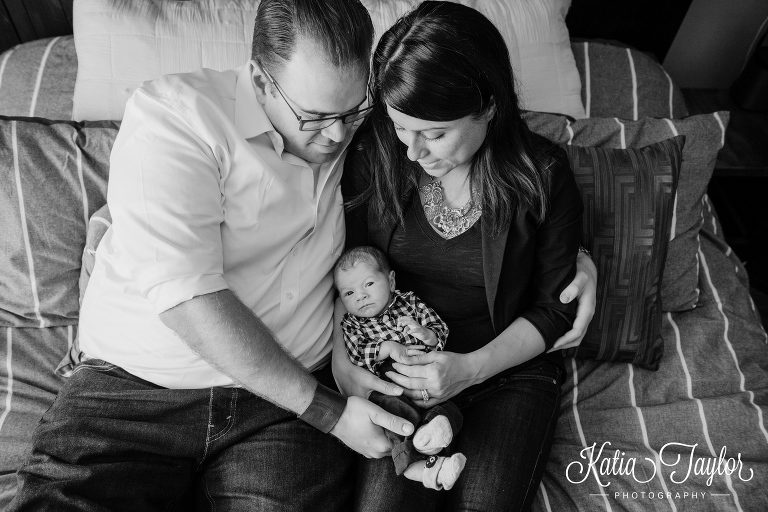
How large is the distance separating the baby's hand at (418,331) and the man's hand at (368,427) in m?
0.20

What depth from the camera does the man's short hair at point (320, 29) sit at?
120cm

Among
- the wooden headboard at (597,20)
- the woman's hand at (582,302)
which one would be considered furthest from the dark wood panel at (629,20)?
the woman's hand at (582,302)

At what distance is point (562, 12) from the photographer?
2.08 m

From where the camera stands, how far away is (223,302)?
1242 millimetres

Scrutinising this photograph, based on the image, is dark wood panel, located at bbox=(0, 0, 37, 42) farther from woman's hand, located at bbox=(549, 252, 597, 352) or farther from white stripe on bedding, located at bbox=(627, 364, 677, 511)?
white stripe on bedding, located at bbox=(627, 364, 677, 511)

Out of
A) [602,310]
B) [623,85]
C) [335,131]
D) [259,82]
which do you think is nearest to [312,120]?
[335,131]

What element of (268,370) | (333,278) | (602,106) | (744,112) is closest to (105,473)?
(268,370)

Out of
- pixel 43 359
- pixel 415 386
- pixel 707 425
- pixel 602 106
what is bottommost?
pixel 43 359

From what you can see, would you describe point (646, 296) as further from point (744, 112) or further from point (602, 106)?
point (744, 112)

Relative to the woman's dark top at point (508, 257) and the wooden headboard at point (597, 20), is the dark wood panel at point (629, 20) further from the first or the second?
the woman's dark top at point (508, 257)

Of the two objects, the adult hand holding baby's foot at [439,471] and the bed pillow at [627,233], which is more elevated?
the bed pillow at [627,233]

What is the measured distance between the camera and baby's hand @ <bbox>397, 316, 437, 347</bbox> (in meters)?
1.40

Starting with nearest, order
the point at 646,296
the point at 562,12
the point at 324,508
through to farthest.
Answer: the point at 324,508 < the point at 646,296 < the point at 562,12

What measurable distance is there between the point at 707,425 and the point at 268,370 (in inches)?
46.7
